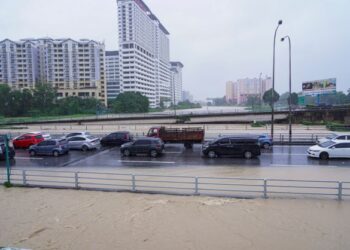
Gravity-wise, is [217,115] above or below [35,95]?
below

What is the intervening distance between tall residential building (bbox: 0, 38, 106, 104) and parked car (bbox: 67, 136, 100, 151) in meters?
107

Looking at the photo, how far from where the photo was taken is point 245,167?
59.9 ft

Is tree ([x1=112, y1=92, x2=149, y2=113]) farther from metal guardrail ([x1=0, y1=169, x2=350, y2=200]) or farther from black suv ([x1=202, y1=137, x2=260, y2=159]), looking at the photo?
metal guardrail ([x1=0, y1=169, x2=350, y2=200])

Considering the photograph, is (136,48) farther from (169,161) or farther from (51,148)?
(169,161)

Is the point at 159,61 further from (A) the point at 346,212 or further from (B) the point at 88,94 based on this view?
(A) the point at 346,212

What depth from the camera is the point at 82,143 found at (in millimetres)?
25938

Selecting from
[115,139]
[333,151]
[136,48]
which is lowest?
[333,151]

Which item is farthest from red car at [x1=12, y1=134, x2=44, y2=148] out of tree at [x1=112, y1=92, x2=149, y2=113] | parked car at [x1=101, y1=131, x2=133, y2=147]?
tree at [x1=112, y1=92, x2=149, y2=113]

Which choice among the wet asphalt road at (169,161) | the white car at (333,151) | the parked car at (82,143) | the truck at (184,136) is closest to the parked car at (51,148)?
the wet asphalt road at (169,161)

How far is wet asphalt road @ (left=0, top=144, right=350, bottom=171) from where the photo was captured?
19.1 metres

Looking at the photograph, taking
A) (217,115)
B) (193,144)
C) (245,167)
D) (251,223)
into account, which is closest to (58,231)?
(251,223)

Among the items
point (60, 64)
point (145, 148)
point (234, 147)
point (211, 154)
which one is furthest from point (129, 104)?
point (234, 147)

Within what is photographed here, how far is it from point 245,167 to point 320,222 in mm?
8330

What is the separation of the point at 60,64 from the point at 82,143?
121m
